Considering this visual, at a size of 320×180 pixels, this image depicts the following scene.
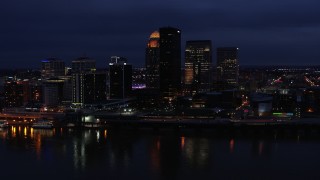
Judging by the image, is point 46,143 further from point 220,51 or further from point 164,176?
point 220,51

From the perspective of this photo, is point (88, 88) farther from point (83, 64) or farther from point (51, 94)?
point (83, 64)

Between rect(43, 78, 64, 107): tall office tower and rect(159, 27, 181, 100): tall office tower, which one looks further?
rect(159, 27, 181, 100): tall office tower

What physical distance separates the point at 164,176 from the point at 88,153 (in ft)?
9.36

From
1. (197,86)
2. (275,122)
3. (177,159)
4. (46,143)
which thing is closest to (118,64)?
(197,86)

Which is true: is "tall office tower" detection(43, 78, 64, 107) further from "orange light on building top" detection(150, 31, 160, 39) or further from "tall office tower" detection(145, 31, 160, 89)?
"orange light on building top" detection(150, 31, 160, 39)

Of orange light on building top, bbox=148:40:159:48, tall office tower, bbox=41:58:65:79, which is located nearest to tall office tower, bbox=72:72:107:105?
orange light on building top, bbox=148:40:159:48

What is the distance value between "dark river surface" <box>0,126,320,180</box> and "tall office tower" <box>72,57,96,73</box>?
12.5 metres

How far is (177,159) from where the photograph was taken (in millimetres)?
10484

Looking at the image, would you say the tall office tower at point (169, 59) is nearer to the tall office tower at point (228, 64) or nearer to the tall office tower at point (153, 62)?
the tall office tower at point (153, 62)

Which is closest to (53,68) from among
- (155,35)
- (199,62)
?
(155,35)

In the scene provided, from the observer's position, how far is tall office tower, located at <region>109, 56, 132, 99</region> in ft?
84.7

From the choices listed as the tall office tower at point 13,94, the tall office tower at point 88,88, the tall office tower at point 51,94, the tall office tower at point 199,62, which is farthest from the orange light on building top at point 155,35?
the tall office tower at point 13,94

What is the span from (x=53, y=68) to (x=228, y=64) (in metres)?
13.3

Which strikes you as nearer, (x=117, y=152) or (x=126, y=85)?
(x=117, y=152)
